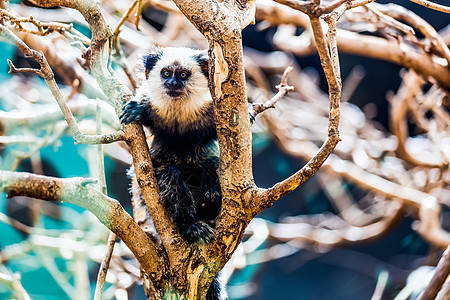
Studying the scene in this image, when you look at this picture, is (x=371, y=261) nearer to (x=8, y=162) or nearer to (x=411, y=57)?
(x=411, y=57)

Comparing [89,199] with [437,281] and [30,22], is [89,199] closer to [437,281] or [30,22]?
[30,22]

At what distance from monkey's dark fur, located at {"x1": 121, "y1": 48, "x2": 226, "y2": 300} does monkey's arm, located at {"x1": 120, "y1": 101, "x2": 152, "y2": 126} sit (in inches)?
0.4

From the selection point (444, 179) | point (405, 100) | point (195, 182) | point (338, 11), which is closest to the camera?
point (338, 11)

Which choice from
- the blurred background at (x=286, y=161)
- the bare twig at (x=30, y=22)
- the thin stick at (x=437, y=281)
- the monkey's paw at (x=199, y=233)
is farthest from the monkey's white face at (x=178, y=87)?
the thin stick at (x=437, y=281)

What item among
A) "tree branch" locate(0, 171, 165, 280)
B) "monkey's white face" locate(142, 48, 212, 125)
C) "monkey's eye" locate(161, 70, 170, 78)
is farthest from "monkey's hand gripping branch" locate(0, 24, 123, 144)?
"monkey's eye" locate(161, 70, 170, 78)

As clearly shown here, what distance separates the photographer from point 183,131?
304 centimetres

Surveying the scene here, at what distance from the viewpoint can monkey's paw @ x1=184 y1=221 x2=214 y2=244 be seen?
2188 mm

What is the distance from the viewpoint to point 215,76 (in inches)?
78.6

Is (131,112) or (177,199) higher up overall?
(131,112)

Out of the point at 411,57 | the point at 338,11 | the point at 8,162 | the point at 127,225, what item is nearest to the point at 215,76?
the point at 338,11

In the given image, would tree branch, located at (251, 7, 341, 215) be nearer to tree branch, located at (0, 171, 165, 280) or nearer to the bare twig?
tree branch, located at (0, 171, 165, 280)

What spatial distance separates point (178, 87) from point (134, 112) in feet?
2.25

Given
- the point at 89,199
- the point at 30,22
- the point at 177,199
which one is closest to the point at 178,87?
the point at 177,199

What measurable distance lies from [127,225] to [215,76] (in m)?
0.74
